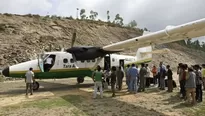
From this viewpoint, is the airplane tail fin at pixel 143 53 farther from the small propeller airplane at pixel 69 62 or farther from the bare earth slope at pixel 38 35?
the bare earth slope at pixel 38 35

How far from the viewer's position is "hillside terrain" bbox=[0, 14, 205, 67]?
32.3 m

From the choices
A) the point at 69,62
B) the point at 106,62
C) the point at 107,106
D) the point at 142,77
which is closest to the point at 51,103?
the point at 107,106

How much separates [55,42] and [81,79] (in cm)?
1702

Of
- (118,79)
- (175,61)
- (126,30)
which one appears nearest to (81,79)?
(118,79)

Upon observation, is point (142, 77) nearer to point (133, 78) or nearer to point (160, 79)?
point (133, 78)

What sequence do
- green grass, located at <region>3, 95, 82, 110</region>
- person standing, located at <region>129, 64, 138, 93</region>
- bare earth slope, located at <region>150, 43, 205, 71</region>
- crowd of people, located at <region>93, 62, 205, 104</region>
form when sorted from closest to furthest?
crowd of people, located at <region>93, 62, 205, 104</region> → green grass, located at <region>3, 95, 82, 110</region> → person standing, located at <region>129, 64, 138, 93</region> → bare earth slope, located at <region>150, 43, 205, 71</region>

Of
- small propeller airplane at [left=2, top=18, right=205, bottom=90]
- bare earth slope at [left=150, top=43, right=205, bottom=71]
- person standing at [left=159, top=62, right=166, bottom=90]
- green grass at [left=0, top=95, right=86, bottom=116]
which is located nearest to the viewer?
green grass at [left=0, top=95, right=86, bottom=116]

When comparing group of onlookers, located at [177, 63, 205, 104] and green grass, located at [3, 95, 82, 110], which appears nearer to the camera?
group of onlookers, located at [177, 63, 205, 104]

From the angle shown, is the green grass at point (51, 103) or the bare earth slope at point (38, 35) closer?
the green grass at point (51, 103)

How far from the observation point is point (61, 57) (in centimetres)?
1792

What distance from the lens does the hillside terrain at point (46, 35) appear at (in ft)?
106

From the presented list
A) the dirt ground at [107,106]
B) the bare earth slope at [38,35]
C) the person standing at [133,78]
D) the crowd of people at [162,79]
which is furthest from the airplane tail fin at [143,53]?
the bare earth slope at [38,35]

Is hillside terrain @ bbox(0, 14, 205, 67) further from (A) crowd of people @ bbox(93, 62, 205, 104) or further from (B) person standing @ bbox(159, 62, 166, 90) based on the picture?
Result: (B) person standing @ bbox(159, 62, 166, 90)

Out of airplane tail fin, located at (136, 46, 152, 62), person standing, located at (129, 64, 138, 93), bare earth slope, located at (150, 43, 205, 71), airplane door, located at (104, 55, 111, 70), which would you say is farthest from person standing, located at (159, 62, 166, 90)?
bare earth slope, located at (150, 43, 205, 71)
